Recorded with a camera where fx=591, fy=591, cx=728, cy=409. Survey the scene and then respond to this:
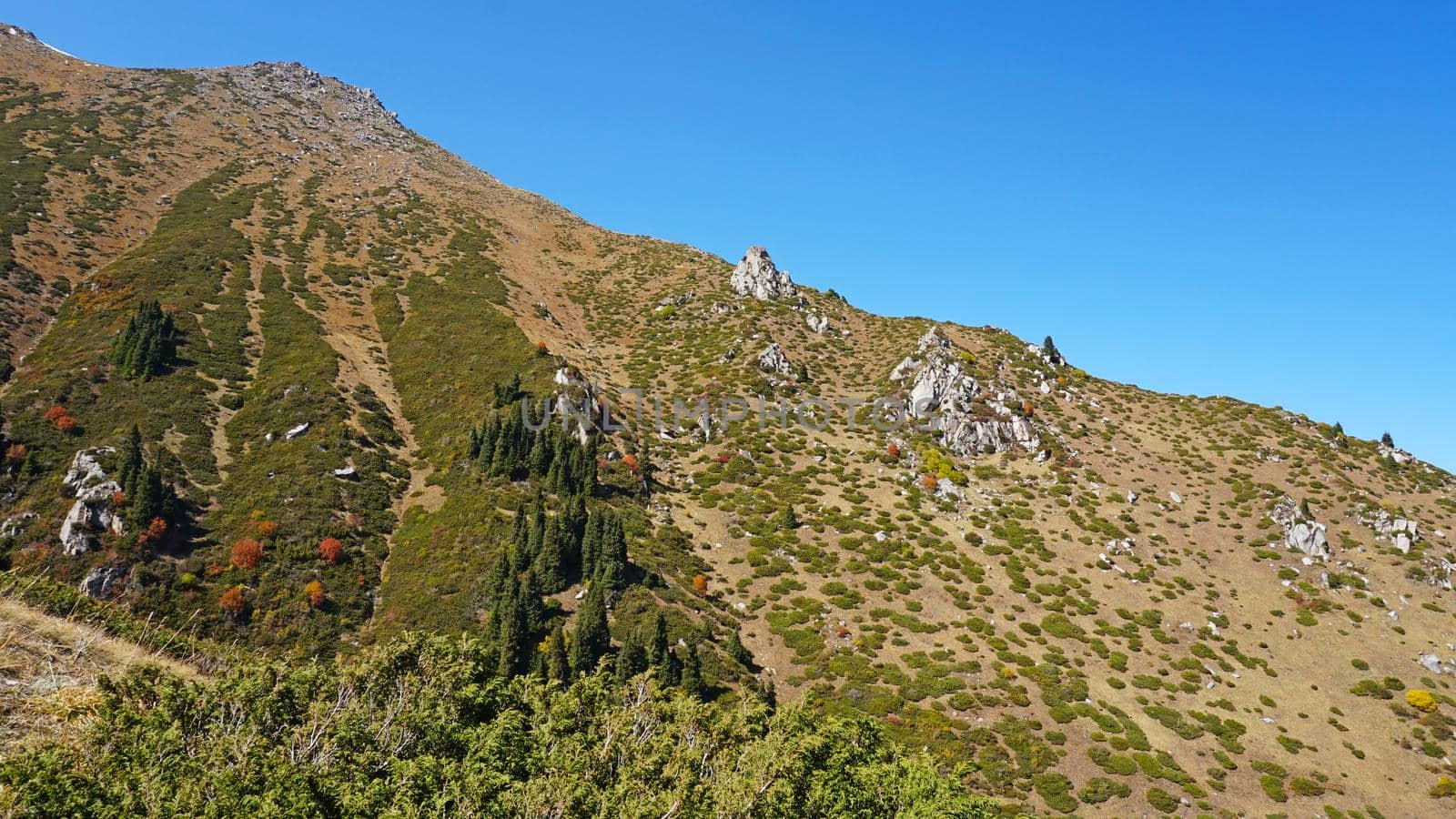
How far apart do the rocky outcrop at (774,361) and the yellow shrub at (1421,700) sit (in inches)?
2909

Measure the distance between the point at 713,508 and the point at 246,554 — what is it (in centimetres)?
4185

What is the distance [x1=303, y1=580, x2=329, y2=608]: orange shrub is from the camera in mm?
43531

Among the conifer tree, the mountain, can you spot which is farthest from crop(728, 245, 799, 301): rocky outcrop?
the conifer tree

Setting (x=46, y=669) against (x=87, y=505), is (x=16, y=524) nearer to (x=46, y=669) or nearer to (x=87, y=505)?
(x=87, y=505)

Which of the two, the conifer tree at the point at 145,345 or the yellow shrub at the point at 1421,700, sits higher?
the conifer tree at the point at 145,345

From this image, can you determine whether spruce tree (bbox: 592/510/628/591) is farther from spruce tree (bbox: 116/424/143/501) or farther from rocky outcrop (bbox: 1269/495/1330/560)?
rocky outcrop (bbox: 1269/495/1330/560)

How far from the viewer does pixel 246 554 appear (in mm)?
44562

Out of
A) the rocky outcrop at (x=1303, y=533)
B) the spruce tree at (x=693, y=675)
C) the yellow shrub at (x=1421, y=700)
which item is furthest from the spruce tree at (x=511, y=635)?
the rocky outcrop at (x=1303, y=533)

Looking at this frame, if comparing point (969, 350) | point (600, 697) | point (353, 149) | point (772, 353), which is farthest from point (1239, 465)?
point (353, 149)

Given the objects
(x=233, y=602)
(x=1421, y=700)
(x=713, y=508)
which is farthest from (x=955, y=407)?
(x=233, y=602)

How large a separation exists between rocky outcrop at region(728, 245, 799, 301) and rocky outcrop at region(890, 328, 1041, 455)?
38.4 metres

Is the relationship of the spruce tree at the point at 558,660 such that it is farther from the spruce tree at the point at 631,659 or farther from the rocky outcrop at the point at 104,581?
the rocky outcrop at the point at 104,581

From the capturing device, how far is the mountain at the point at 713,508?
1661 inches

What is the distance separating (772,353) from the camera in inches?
3905
